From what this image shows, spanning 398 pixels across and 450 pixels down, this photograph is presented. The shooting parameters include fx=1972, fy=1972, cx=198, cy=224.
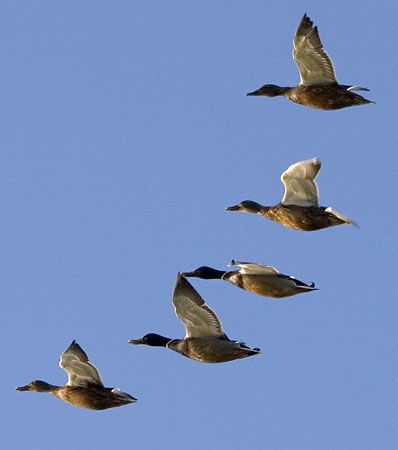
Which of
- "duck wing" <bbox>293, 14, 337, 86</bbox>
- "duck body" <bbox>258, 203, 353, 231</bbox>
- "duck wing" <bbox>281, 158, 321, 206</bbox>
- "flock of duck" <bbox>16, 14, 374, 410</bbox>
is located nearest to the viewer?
"flock of duck" <bbox>16, 14, 374, 410</bbox>

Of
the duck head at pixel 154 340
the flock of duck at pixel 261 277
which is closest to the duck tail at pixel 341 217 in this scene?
the flock of duck at pixel 261 277

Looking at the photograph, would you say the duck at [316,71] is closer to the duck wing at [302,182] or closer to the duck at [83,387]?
the duck wing at [302,182]

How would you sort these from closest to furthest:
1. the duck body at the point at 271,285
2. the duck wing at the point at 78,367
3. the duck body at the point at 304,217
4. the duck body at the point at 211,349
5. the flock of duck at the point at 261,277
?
the duck body at the point at 211,349
the duck body at the point at 271,285
the flock of duck at the point at 261,277
the duck body at the point at 304,217
the duck wing at the point at 78,367

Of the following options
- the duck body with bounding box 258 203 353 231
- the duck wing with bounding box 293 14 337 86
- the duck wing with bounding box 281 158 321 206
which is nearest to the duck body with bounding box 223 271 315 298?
the duck body with bounding box 258 203 353 231

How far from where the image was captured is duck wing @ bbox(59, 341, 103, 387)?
3562cm

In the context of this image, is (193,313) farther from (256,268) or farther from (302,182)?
(302,182)

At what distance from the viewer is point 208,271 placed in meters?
37.6

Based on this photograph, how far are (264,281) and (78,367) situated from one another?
149 inches

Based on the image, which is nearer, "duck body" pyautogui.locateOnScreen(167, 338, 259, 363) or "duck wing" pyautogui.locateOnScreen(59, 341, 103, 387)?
"duck body" pyautogui.locateOnScreen(167, 338, 259, 363)

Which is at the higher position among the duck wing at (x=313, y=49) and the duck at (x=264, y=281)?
the duck wing at (x=313, y=49)

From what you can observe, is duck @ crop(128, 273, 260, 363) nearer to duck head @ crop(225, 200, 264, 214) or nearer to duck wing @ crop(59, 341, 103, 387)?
duck wing @ crop(59, 341, 103, 387)

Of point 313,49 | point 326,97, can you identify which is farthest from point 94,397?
point 313,49

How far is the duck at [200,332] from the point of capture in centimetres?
3472

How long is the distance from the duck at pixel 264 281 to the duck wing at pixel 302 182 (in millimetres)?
1754
